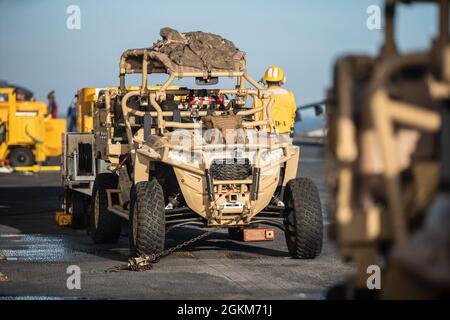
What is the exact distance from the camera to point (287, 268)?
1430cm

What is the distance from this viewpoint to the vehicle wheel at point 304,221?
14.9 metres

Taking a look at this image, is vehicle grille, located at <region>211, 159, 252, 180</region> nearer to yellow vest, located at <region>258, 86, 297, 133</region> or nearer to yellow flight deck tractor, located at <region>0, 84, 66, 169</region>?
yellow vest, located at <region>258, 86, 297, 133</region>

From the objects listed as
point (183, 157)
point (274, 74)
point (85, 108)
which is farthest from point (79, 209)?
point (183, 157)

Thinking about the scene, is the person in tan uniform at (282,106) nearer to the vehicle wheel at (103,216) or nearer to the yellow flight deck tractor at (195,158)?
the yellow flight deck tractor at (195,158)

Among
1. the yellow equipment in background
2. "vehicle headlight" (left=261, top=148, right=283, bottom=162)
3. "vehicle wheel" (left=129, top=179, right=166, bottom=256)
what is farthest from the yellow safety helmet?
"vehicle wheel" (left=129, top=179, right=166, bottom=256)

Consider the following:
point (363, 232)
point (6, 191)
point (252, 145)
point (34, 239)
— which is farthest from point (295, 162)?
point (6, 191)

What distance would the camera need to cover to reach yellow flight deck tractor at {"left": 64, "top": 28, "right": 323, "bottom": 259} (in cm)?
1492

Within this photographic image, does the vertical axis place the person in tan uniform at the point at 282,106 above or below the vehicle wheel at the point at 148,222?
above

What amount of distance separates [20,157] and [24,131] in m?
1.32

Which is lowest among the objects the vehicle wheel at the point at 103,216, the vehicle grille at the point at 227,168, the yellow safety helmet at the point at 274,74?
the vehicle wheel at the point at 103,216

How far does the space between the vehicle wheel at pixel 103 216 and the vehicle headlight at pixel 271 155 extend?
9.70ft

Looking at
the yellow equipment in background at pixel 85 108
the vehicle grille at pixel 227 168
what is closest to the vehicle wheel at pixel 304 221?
the vehicle grille at pixel 227 168

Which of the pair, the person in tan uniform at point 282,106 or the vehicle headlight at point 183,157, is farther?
the person in tan uniform at point 282,106
